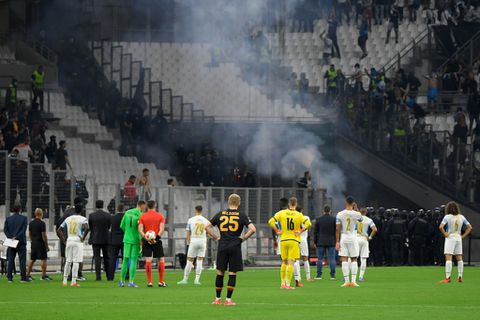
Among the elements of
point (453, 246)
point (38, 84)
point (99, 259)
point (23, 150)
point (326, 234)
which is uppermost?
point (38, 84)

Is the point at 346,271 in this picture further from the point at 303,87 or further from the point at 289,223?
the point at 303,87

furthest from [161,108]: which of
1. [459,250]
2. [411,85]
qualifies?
[459,250]

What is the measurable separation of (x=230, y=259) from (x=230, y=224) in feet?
2.07

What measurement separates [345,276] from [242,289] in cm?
264

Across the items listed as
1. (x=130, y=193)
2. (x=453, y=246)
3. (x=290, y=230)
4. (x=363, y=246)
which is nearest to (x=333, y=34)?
(x=130, y=193)

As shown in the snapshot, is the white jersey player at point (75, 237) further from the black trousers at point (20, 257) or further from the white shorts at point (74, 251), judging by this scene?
the black trousers at point (20, 257)

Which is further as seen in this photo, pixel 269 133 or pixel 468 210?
pixel 269 133

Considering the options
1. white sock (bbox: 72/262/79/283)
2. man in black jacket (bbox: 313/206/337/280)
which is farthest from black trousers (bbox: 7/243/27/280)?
man in black jacket (bbox: 313/206/337/280)

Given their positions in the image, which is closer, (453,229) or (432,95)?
(453,229)

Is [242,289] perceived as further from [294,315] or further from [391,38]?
[391,38]

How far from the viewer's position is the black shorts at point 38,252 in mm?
34875

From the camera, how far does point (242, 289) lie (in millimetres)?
31125

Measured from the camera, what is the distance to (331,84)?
53406 millimetres

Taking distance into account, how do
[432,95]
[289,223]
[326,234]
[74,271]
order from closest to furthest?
1. [289,223]
2. [74,271]
3. [326,234]
4. [432,95]
